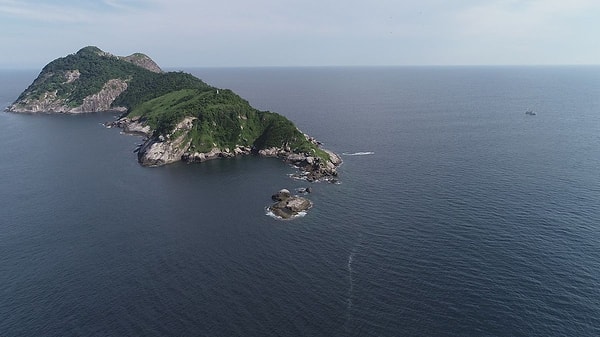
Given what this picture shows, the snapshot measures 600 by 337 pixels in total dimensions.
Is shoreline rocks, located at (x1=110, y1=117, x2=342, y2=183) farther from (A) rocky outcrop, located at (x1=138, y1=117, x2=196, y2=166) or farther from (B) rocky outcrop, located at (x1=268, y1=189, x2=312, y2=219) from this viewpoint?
(B) rocky outcrop, located at (x1=268, y1=189, x2=312, y2=219)

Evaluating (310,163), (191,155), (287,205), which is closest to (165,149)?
(191,155)

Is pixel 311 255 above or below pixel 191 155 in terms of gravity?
below

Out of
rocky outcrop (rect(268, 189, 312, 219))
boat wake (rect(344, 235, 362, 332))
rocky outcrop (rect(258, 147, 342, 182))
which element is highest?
rocky outcrop (rect(258, 147, 342, 182))

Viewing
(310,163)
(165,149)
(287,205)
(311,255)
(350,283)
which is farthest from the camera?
(165,149)

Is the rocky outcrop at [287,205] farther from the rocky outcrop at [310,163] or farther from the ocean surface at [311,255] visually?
the rocky outcrop at [310,163]

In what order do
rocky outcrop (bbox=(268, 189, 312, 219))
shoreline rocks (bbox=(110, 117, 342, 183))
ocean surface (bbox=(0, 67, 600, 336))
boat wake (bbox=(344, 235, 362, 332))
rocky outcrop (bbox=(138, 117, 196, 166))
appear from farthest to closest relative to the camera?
rocky outcrop (bbox=(138, 117, 196, 166))
shoreline rocks (bbox=(110, 117, 342, 183))
rocky outcrop (bbox=(268, 189, 312, 219))
boat wake (bbox=(344, 235, 362, 332))
ocean surface (bbox=(0, 67, 600, 336))

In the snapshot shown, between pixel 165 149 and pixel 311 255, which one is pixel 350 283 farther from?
pixel 165 149

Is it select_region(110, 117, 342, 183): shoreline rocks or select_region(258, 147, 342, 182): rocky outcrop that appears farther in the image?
select_region(110, 117, 342, 183): shoreline rocks

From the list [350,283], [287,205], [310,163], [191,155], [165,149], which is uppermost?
[165,149]

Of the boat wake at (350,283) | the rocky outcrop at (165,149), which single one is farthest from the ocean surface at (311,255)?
the rocky outcrop at (165,149)

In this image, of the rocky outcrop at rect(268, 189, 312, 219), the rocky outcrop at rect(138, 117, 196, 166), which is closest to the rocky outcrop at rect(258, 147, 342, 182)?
the rocky outcrop at rect(268, 189, 312, 219)
